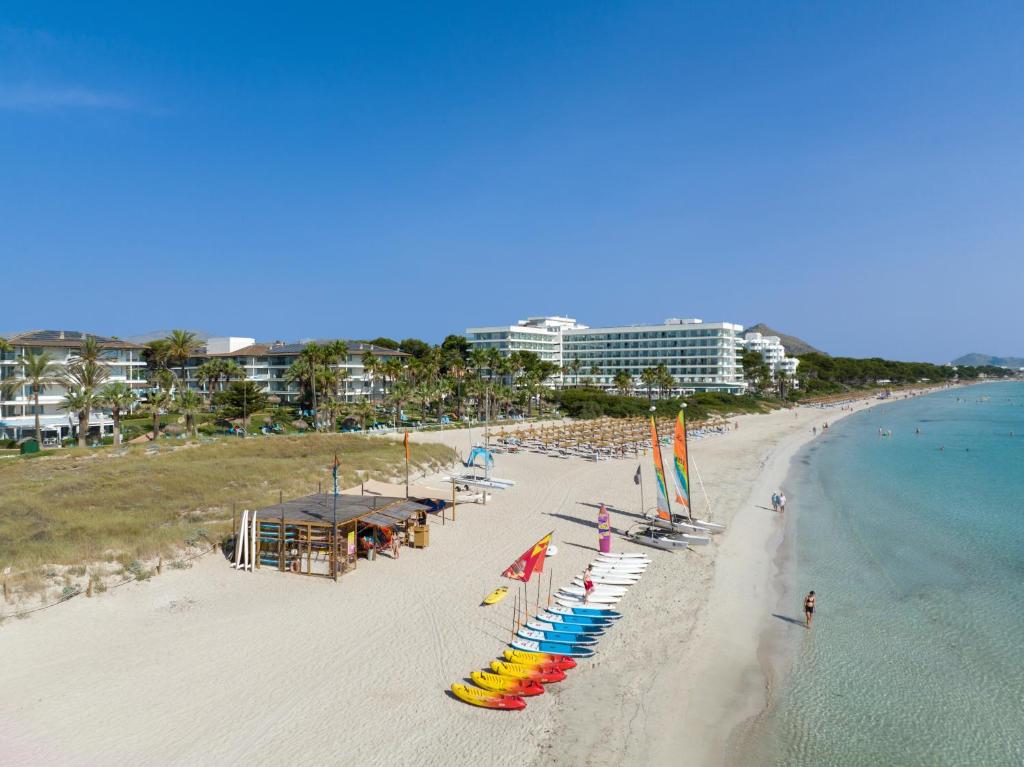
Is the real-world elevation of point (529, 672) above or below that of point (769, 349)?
below

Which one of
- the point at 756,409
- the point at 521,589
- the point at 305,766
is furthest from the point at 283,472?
the point at 756,409

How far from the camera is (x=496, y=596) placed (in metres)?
18.8

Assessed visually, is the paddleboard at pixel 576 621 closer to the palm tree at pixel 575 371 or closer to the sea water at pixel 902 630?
the sea water at pixel 902 630

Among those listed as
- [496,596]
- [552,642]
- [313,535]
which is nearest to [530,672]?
[552,642]

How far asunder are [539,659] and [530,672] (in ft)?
2.06

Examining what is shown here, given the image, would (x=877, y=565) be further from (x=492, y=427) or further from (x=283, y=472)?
(x=492, y=427)

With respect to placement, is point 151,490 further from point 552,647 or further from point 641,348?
point 641,348

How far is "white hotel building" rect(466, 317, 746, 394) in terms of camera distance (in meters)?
125

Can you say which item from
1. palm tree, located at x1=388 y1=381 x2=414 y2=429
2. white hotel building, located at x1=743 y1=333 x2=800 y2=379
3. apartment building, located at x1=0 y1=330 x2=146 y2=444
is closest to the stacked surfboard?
palm tree, located at x1=388 y1=381 x2=414 y2=429

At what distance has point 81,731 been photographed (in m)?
12.3

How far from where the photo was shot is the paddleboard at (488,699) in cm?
1323

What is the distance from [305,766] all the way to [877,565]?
2185 centimetres

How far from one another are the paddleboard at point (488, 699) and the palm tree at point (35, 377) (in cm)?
4490

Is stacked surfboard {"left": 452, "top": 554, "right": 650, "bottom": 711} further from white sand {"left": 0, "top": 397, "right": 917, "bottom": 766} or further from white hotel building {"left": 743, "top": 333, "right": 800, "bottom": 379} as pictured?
white hotel building {"left": 743, "top": 333, "right": 800, "bottom": 379}
